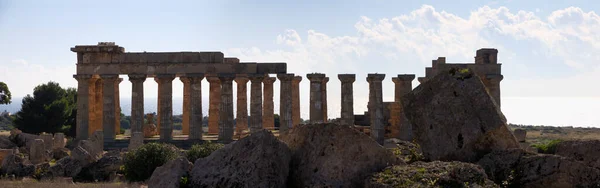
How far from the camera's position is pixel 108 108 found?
43.9 metres

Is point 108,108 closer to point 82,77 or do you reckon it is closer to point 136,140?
point 82,77

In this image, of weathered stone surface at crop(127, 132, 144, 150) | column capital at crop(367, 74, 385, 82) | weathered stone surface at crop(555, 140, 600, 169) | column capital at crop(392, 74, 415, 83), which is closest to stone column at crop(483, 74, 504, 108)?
column capital at crop(392, 74, 415, 83)

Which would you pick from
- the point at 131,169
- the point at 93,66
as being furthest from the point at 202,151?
the point at 93,66

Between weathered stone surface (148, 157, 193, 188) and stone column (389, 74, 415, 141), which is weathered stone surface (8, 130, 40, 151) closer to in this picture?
stone column (389, 74, 415, 141)

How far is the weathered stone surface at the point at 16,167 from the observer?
28672 millimetres

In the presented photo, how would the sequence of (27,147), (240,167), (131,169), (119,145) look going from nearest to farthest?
1. (240,167)
2. (131,169)
3. (27,147)
4. (119,145)

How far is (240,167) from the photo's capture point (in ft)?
39.6

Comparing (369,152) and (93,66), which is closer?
(369,152)

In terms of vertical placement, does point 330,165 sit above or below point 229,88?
below

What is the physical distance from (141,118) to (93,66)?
4243 millimetres

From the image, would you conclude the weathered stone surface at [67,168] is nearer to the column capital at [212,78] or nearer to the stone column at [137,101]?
the stone column at [137,101]

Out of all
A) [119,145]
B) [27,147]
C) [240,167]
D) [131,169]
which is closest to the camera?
[240,167]

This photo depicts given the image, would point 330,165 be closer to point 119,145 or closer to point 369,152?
point 369,152

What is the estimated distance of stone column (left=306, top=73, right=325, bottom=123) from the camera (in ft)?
145
